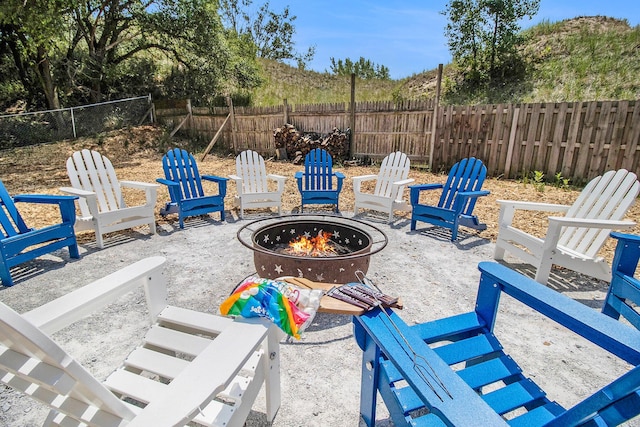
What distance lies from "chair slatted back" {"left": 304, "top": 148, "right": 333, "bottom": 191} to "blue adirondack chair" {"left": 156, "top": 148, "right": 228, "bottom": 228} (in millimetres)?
1204

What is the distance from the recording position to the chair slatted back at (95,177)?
143 inches

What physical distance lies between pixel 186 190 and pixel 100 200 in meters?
0.95

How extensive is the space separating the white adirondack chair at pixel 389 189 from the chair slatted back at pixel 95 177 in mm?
2955

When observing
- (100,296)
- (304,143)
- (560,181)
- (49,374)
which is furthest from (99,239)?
(560,181)

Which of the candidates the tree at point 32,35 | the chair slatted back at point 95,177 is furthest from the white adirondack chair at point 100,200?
the tree at point 32,35

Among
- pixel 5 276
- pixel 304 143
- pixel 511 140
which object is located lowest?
pixel 5 276

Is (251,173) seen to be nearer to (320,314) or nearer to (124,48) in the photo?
(320,314)

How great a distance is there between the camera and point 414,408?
117 centimetres

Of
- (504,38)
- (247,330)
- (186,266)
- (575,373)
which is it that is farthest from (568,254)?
(504,38)

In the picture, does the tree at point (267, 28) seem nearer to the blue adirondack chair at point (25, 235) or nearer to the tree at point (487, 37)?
the tree at point (487, 37)

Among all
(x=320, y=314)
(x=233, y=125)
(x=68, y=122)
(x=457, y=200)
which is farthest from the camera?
(x=233, y=125)

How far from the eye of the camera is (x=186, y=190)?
4.26m

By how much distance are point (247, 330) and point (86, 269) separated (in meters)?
2.55

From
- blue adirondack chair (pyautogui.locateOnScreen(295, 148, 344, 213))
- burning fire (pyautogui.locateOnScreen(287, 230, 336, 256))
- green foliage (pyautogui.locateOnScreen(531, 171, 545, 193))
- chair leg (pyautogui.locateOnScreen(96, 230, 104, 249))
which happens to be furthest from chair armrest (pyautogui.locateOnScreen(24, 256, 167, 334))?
green foliage (pyautogui.locateOnScreen(531, 171, 545, 193))
